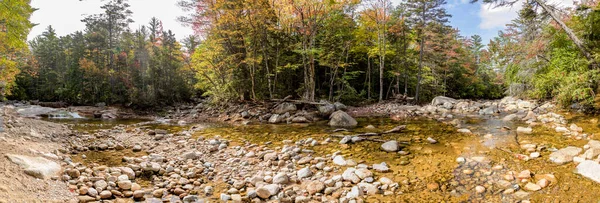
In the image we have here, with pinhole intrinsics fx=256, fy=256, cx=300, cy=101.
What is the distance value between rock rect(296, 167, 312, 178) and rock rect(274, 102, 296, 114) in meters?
8.89

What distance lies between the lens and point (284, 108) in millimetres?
13836

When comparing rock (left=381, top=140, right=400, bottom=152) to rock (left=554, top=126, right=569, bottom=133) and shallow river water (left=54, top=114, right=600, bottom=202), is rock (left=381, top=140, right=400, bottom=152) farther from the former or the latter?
rock (left=554, top=126, right=569, bottom=133)

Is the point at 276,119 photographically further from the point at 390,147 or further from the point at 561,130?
the point at 561,130

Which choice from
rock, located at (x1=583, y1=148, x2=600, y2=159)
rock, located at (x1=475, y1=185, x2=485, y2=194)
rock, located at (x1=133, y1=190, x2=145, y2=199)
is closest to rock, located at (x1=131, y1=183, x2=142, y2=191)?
rock, located at (x1=133, y1=190, x2=145, y2=199)

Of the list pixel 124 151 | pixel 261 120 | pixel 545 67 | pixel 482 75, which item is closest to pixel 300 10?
pixel 261 120

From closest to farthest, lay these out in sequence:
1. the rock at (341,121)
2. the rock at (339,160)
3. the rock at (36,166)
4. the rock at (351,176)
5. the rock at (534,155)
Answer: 1. the rock at (36,166)
2. the rock at (351,176)
3. the rock at (534,155)
4. the rock at (339,160)
5. the rock at (341,121)

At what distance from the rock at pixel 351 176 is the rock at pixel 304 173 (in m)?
0.63

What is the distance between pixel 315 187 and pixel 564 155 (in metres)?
4.55

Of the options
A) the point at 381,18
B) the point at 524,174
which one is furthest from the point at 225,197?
the point at 381,18

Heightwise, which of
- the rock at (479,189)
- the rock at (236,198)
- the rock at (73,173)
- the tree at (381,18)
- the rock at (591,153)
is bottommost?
the rock at (236,198)

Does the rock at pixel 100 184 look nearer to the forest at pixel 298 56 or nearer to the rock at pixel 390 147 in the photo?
the rock at pixel 390 147

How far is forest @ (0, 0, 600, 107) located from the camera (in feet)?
35.7

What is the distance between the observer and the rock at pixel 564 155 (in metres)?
4.46

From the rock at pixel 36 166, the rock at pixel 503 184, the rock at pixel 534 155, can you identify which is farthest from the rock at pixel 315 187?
the rock at pixel 534 155
